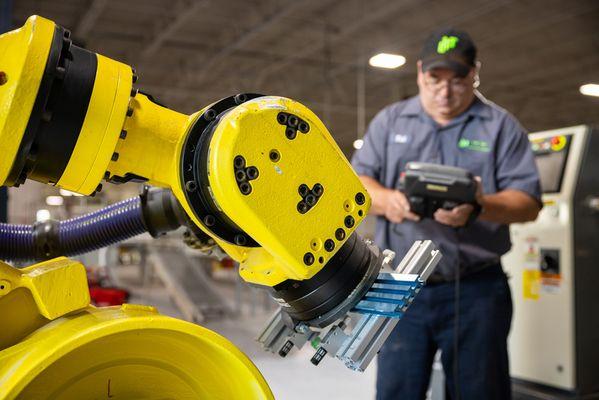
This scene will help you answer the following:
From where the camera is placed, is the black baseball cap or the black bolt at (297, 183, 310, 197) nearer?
the black bolt at (297, 183, 310, 197)

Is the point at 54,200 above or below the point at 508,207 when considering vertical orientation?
below

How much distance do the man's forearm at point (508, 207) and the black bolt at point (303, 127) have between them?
997mm

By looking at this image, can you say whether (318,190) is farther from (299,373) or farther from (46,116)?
(299,373)

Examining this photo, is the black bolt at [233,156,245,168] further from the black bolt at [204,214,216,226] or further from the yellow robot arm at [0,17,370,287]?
the black bolt at [204,214,216,226]

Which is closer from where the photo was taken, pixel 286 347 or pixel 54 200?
pixel 286 347

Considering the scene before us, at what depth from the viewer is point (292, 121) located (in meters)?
0.79

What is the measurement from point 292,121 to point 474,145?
4.00 feet

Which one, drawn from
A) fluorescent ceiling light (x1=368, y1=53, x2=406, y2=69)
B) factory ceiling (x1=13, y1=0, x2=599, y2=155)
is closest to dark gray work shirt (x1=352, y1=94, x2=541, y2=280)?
fluorescent ceiling light (x1=368, y1=53, x2=406, y2=69)

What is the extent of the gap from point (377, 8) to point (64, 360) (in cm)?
731

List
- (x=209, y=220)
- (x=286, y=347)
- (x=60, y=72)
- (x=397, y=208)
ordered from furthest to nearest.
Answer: (x=397, y=208) → (x=286, y=347) → (x=209, y=220) → (x=60, y=72)

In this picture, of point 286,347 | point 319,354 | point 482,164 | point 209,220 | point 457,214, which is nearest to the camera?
point 209,220

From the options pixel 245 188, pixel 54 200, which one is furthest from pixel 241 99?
pixel 54 200

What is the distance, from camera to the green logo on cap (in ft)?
5.93

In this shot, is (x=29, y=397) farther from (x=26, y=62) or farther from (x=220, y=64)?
(x=220, y=64)
